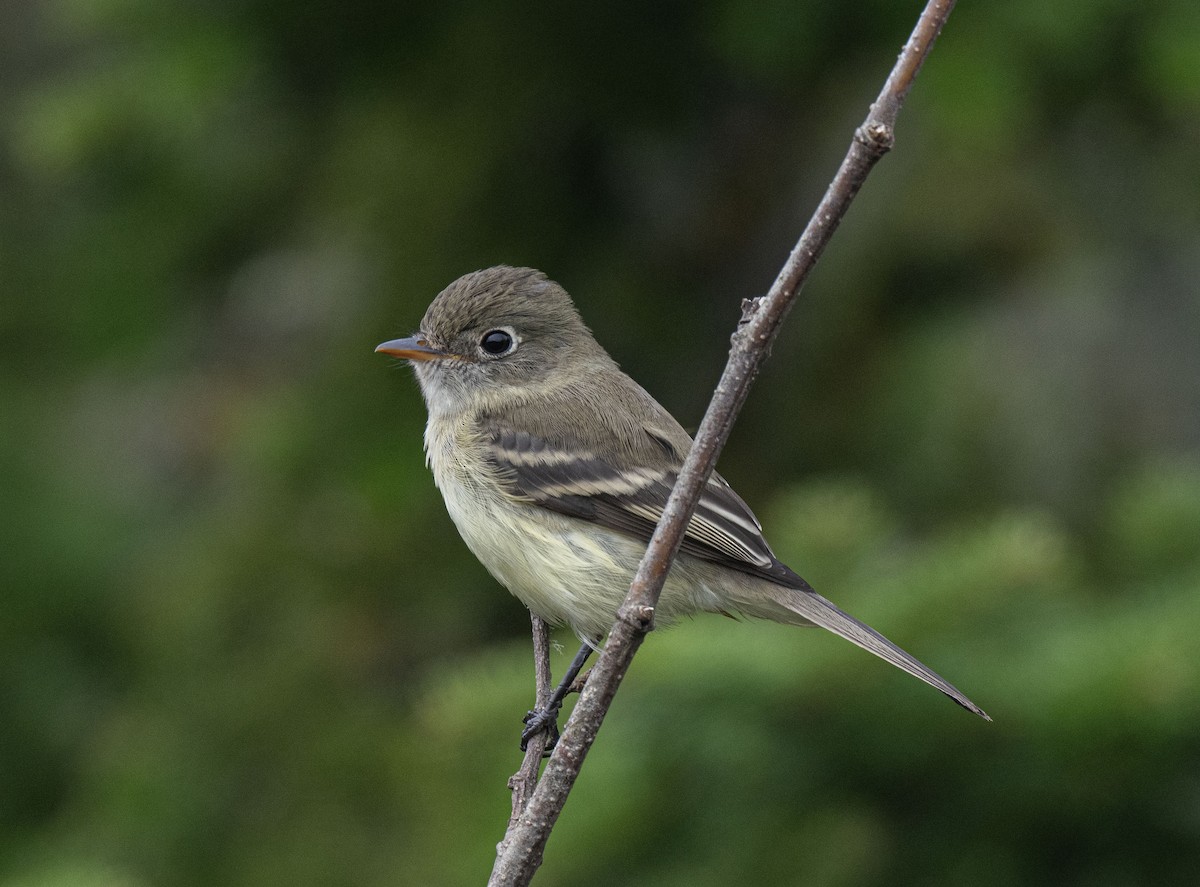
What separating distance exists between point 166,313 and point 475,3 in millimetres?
1665

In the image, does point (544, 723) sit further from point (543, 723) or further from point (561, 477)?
point (561, 477)

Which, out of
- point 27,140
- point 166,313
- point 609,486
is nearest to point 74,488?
point 166,313

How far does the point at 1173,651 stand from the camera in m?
3.52

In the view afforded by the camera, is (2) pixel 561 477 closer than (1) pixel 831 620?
No

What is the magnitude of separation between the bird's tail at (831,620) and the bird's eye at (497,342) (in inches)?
43.9

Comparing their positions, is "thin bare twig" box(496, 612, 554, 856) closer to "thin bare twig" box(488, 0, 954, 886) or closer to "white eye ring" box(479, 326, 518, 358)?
"thin bare twig" box(488, 0, 954, 886)

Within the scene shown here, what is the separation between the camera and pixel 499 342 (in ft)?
14.3

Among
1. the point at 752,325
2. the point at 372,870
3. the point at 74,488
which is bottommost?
the point at 372,870

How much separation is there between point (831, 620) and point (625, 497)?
→ 62cm

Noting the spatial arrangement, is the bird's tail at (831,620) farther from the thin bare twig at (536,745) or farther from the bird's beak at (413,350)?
the bird's beak at (413,350)

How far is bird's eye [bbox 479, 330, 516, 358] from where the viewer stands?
433cm

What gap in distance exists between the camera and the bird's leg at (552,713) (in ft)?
10.4

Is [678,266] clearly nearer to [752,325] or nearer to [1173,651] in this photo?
[1173,651]

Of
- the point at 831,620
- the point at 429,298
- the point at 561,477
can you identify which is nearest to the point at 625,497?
the point at 561,477
